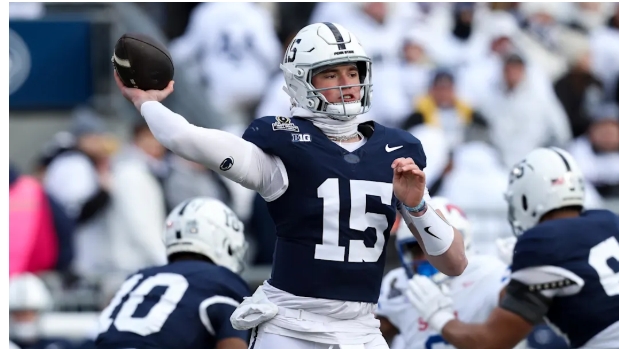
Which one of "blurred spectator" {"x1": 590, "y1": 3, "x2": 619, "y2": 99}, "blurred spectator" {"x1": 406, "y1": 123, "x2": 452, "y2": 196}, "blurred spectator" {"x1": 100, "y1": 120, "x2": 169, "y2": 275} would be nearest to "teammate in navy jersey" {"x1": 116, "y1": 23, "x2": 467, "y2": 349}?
"blurred spectator" {"x1": 100, "y1": 120, "x2": 169, "y2": 275}

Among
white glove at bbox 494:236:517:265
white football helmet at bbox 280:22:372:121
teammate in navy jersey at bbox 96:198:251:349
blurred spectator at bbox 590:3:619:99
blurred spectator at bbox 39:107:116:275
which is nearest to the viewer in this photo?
white football helmet at bbox 280:22:372:121

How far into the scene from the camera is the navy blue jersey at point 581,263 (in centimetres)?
619

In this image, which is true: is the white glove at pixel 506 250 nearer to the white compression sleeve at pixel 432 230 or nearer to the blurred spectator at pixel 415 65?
the white compression sleeve at pixel 432 230

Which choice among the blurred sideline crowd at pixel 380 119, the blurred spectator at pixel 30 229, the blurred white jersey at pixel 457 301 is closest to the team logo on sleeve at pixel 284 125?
the blurred white jersey at pixel 457 301

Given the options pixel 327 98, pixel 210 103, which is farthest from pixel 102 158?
pixel 327 98

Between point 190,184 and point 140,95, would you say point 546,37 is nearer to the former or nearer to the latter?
point 190,184

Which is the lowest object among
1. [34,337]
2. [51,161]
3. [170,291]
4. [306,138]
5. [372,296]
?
[34,337]

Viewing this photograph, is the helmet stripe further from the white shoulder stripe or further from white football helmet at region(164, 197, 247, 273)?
white football helmet at region(164, 197, 247, 273)

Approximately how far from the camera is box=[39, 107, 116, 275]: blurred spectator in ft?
33.9

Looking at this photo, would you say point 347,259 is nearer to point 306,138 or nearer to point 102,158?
point 306,138

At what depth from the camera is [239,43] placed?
12148mm

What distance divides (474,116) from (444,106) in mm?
316

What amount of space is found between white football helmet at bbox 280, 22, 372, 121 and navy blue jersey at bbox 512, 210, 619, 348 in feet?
4.64

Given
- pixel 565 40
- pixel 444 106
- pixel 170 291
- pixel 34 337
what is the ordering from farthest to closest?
1. pixel 565 40
2. pixel 444 106
3. pixel 34 337
4. pixel 170 291
